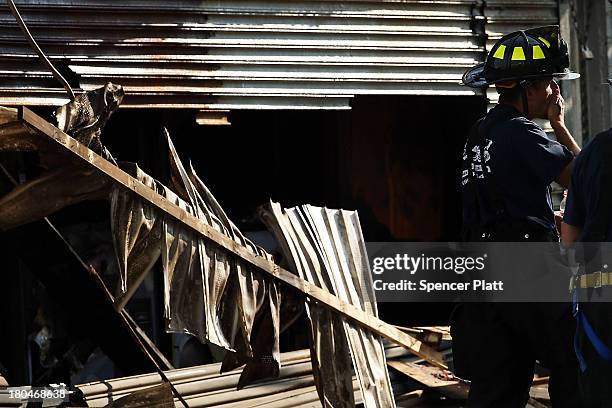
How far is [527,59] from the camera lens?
503 cm

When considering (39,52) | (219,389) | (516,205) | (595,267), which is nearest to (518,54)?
(516,205)

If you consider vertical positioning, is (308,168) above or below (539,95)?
below

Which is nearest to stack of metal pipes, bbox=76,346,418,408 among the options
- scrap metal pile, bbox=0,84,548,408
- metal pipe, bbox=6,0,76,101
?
scrap metal pile, bbox=0,84,548,408

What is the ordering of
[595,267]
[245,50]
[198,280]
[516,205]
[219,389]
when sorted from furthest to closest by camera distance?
[245,50]
[219,389]
[198,280]
[516,205]
[595,267]

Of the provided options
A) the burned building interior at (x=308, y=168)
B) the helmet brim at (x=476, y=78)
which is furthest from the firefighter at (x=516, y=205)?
the burned building interior at (x=308, y=168)

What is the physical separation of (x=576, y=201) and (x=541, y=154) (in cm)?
44

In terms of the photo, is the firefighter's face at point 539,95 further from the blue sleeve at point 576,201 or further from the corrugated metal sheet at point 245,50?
the corrugated metal sheet at point 245,50

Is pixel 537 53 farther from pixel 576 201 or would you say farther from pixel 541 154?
pixel 576 201

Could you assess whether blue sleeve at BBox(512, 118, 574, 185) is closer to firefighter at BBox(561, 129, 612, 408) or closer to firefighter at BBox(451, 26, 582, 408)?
firefighter at BBox(451, 26, 582, 408)

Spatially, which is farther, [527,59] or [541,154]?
[527,59]

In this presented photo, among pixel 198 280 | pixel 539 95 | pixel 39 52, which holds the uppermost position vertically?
pixel 39 52

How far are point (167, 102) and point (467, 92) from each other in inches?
91.7

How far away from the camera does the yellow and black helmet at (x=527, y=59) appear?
5.02 meters

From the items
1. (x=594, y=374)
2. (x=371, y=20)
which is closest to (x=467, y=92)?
(x=371, y=20)
